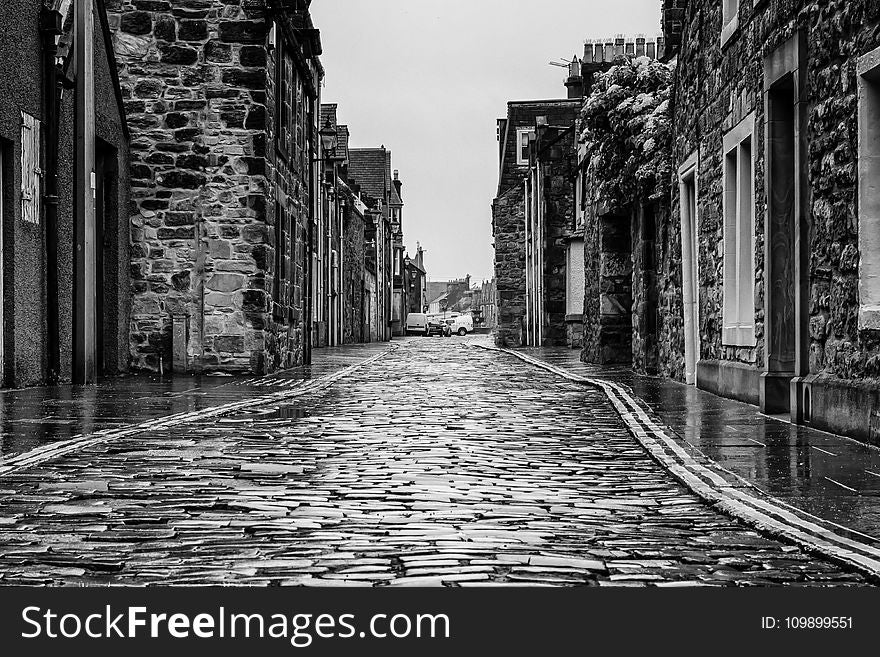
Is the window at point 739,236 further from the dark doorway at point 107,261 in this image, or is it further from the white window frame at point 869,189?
the dark doorway at point 107,261

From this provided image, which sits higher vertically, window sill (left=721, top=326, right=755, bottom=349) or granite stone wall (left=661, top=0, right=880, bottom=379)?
granite stone wall (left=661, top=0, right=880, bottom=379)

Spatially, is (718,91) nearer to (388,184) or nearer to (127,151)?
(127,151)

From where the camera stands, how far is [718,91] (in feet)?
49.6

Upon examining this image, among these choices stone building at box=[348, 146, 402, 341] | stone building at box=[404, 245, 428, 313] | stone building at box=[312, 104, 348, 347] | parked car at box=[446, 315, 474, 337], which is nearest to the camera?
stone building at box=[312, 104, 348, 347]

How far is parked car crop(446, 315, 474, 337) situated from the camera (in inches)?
3476

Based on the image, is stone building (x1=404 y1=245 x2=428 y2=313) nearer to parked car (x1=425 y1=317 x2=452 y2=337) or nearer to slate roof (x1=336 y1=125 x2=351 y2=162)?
parked car (x1=425 y1=317 x2=452 y2=337)

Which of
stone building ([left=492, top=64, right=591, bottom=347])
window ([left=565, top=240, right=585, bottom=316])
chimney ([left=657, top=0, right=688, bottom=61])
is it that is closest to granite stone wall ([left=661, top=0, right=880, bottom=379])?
chimney ([left=657, top=0, right=688, bottom=61])

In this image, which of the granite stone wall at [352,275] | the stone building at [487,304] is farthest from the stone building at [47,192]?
the stone building at [487,304]

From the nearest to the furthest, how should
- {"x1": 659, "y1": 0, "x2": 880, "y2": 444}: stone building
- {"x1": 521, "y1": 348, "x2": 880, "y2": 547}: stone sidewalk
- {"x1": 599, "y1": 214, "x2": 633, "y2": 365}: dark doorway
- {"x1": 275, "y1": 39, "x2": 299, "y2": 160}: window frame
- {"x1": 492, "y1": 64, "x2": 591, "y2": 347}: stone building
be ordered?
{"x1": 521, "y1": 348, "x2": 880, "y2": 547}: stone sidewalk
{"x1": 659, "y1": 0, "x2": 880, "y2": 444}: stone building
{"x1": 275, "y1": 39, "x2": 299, "y2": 160}: window frame
{"x1": 599, "y1": 214, "x2": 633, "y2": 365}: dark doorway
{"x1": 492, "y1": 64, "x2": 591, "y2": 347}: stone building

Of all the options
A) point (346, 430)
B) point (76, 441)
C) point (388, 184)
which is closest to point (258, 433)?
point (346, 430)

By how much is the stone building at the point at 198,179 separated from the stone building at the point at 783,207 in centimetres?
670

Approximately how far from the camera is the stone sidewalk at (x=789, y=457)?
598 cm

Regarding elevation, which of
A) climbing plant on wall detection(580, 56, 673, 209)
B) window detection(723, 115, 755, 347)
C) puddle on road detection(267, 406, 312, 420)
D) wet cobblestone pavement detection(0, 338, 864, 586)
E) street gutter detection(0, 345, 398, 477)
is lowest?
wet cobblestone pavement detection(0, 338, 864, 586)

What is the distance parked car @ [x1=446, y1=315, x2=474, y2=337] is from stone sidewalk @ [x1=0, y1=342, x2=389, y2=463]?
68.9 meters
